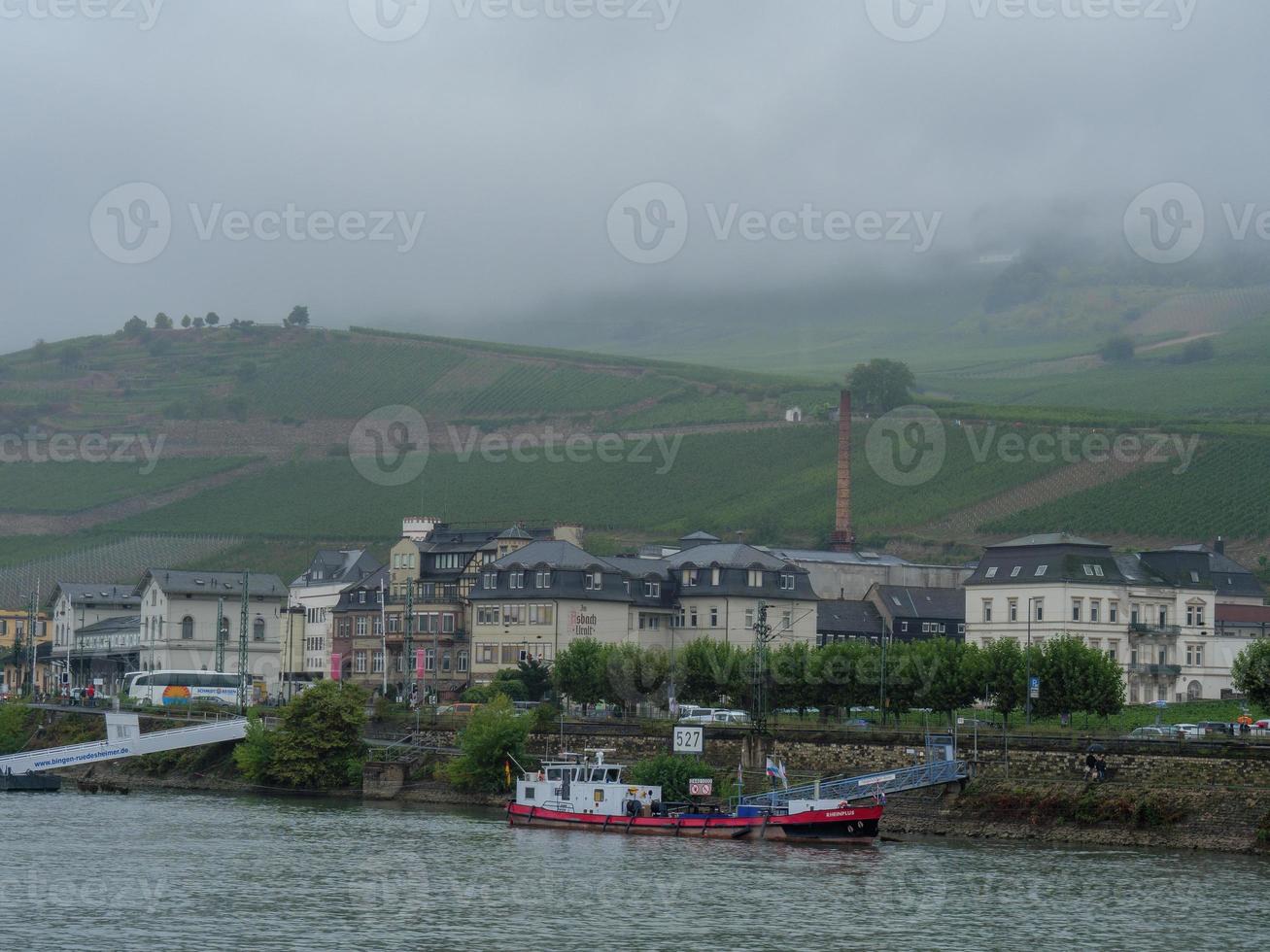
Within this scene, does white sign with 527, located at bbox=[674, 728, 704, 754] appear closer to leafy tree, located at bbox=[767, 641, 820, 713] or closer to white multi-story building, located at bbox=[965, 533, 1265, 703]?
leafy tree, located at bbox=[767, 641, 820, 713]

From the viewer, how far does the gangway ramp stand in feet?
317

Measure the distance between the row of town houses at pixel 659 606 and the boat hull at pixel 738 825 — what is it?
29.5 m

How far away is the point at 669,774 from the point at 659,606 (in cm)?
4199

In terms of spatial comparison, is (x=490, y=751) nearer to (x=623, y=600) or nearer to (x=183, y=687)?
(x=623, y=600)

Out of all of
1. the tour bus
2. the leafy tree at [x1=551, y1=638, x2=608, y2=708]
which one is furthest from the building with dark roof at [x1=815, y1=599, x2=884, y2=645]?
the tour bus

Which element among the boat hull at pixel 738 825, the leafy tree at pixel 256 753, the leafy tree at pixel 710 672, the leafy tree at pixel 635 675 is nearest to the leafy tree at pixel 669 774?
the boat hull at pixel 738 825

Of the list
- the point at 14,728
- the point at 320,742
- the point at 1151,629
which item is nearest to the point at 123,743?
the point at 320,742

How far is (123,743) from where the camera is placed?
97.2 metres

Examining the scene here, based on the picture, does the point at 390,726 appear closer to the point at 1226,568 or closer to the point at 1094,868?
the point at 1094,868

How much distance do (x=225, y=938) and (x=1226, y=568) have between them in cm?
9799

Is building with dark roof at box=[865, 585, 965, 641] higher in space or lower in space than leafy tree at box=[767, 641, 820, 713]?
higher

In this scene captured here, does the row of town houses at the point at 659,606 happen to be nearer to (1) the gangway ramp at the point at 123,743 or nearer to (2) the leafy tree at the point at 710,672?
(2) the leafy tree at the point at 710,672

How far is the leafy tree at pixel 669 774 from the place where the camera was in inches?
3009

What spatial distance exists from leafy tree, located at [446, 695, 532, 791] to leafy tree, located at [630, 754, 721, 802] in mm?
8274
